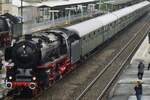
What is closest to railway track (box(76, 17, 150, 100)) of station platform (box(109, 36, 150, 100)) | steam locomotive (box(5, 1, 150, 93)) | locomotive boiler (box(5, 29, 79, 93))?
station platform (box(109, 36, 150, 100))

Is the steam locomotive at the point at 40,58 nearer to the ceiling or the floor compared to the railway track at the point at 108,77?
nearer to the ceiling

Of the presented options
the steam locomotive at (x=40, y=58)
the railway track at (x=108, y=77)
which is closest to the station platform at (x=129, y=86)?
the railway track at (x=108, y=77)

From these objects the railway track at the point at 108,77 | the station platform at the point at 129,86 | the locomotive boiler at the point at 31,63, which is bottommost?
the railway track at the point at 108,77

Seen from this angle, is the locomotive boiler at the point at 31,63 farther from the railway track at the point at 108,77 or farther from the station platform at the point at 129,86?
the station platform at the point at 129,86

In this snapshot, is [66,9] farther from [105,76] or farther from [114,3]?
[105,76]

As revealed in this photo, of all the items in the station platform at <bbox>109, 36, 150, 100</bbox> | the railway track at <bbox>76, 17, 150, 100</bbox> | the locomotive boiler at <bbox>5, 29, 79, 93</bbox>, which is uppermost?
the locomotive boiler at <bbox>5, 29, 79, 93</bbox>

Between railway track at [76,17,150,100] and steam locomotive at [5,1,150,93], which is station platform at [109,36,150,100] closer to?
railway track at [76,17,150,100]

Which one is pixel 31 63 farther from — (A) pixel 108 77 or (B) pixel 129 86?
(A) pixel 108 77

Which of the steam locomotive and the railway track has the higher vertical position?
the steam locomotive

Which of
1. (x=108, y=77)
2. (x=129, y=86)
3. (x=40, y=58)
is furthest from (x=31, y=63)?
(x=108, y=77)

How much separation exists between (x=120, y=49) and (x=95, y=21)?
11.7 ft

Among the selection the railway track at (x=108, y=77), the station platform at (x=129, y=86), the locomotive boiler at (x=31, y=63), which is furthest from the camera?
the railway track at (x=108, y=77)

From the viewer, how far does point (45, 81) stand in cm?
2398

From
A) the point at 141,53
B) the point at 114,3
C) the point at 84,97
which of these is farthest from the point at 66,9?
the point at 84,97
